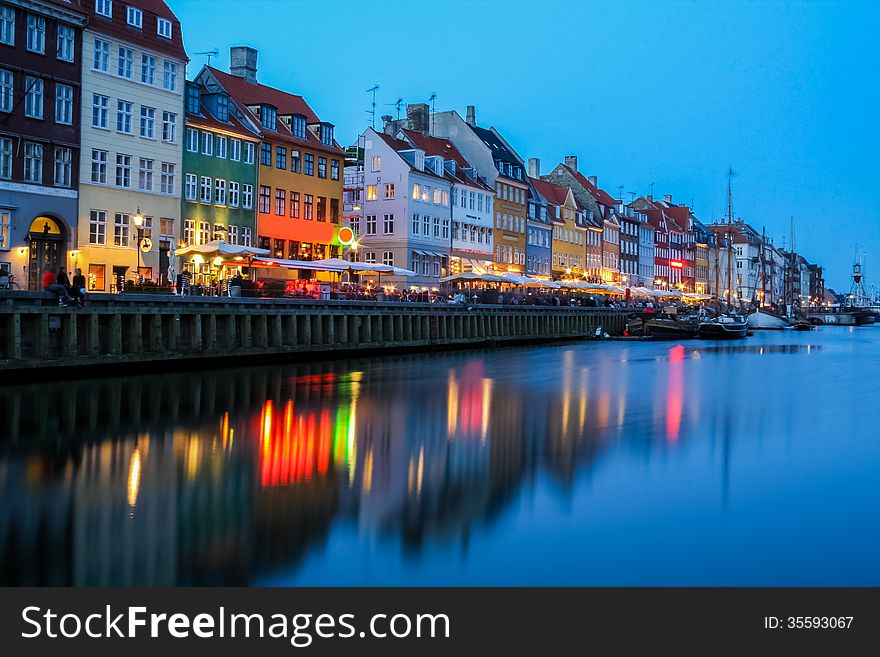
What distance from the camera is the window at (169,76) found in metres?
48.6

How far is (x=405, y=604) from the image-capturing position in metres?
9.91

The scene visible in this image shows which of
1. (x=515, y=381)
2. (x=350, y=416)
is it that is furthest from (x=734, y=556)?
(x=515, y=381)

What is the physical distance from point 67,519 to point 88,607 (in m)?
3.48

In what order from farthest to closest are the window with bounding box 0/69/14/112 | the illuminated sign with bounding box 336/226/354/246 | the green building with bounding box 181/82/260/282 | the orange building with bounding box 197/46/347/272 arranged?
the illuminated sign with bounding box 336/226/354/246
the orange building with bounding box 197/46/347/272
the green building with bounding box 181/82/260/282
the window with bounding box 0/69/14/112

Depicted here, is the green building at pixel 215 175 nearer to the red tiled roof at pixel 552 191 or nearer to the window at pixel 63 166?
the window at pixel 63 166

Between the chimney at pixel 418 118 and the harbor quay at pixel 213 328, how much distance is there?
27.1m

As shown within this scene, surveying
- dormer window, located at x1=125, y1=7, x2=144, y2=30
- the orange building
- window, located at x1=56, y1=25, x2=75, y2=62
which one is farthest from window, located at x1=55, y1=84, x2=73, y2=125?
the orange building

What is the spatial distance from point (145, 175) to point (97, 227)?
172 inches

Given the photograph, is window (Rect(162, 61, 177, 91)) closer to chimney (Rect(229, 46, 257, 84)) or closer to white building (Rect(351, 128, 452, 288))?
chimney (Rect(229, 46, 257, 84))

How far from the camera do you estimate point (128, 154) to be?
46562 millimetres

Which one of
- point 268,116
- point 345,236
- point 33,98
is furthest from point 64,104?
point 345,236

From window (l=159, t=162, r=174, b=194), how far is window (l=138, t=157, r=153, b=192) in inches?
26.8

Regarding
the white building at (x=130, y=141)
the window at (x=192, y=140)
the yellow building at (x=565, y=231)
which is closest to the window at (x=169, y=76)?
the white building at (x=130, y=141)

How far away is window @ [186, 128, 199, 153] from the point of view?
166 feet
